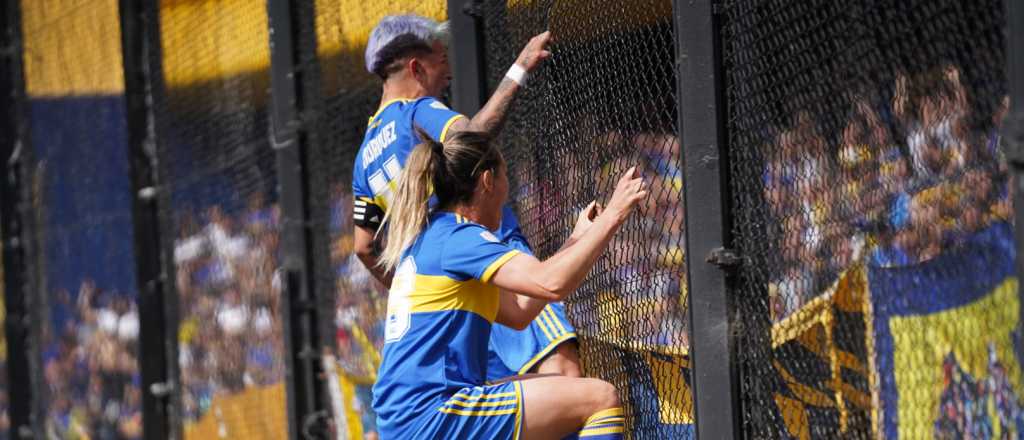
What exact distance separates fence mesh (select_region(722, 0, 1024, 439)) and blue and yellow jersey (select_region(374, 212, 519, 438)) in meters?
0.66

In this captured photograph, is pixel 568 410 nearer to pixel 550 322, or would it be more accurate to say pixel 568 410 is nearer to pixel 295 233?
pixel 550 322

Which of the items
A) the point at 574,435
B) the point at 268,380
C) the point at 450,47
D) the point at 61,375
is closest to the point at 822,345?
the point at 574,435

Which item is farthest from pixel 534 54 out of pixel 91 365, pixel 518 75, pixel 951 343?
pixel 91 365

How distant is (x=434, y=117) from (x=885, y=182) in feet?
4.87

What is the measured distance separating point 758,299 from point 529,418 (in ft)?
2.16

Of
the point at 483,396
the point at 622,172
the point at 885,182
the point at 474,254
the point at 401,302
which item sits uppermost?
the point at 622,172

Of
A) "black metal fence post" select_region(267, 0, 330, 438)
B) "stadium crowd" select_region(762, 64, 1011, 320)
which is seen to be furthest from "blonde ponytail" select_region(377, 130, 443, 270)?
"black metal fence post" select_region(267, 0, 330, 438)

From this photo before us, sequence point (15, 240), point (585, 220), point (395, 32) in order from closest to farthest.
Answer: point (585, 220) → point (395, 32) → point (15, 240)

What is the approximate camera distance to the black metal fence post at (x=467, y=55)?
16.2 feet

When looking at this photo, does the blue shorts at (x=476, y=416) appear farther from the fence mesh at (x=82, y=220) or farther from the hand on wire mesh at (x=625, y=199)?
the fence mesh at (x=82, y=220)

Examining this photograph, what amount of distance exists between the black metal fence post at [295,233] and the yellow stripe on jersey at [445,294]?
101 inches

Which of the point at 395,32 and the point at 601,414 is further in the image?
the point at 395,32

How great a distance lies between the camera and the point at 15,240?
890 cm

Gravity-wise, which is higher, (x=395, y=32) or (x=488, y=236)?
(x=395, y=32)
